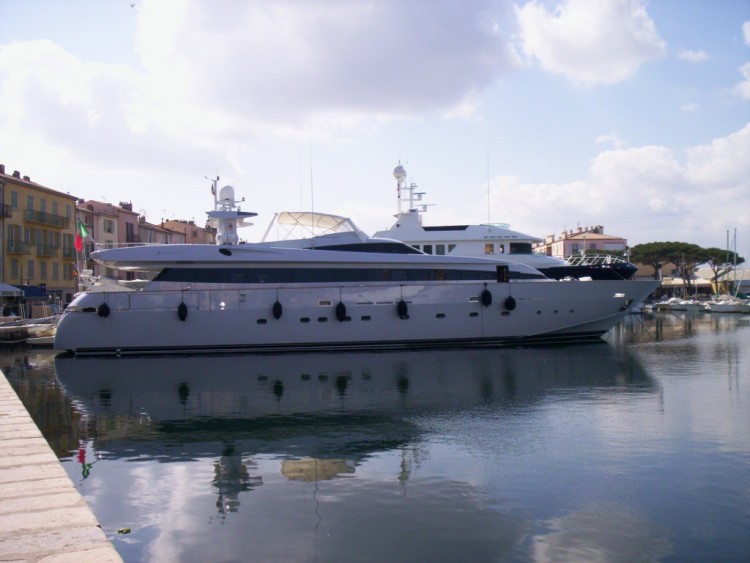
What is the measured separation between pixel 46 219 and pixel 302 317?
26025 millimetres

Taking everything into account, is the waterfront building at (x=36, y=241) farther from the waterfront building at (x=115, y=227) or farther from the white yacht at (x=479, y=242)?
the white yacht at (x=479, y=242)

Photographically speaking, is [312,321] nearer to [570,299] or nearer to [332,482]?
[570,299]

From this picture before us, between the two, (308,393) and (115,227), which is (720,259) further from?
(308,393)

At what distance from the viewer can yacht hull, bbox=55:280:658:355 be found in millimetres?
22984

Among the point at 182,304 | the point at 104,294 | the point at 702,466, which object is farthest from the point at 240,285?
the point at 702,466

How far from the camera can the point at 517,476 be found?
816 cm

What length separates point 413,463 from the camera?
8859mm

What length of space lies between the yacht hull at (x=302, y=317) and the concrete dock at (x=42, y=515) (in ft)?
52.3

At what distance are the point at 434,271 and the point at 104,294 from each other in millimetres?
11592

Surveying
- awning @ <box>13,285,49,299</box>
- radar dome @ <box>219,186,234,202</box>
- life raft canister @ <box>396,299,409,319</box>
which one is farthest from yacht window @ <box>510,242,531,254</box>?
awning @ <box>13,285,49,299</box>

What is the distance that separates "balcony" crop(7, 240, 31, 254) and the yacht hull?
17.8 m

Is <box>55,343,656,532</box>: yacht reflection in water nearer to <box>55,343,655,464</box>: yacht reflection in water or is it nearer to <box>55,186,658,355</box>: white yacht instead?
<box>55,343,655,464</box>: yacht reflection in water

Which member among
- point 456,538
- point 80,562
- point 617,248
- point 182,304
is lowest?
point 456,538

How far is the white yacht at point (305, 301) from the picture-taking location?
22922 mm
